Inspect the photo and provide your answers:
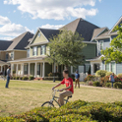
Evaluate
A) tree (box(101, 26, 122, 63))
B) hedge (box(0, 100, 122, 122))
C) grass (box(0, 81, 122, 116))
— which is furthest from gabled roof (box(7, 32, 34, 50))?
hedge (box(0, 100, 122, 122))

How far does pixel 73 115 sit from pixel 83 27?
111 feet

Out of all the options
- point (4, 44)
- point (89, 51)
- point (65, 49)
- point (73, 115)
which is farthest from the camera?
point (4, 44)

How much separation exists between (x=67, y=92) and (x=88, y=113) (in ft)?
7.11

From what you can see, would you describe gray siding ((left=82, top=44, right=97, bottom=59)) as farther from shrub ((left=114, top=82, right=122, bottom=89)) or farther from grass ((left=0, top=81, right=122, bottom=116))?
grass ((left=0, top=81, right=122, bottom=116))

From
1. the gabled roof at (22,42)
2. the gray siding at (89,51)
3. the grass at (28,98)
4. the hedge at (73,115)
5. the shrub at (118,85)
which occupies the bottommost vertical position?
the grass at (28,98)

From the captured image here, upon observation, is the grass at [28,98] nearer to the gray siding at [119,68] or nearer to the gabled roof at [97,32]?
the gray siding at [119,68]

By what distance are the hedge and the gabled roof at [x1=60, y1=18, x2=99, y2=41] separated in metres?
30.0

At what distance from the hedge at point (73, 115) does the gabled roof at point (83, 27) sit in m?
30.0

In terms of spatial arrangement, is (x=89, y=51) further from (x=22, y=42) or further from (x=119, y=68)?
(x=22, y=42)

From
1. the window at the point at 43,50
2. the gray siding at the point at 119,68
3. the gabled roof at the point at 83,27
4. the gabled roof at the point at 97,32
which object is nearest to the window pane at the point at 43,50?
the window at the point at 43,50

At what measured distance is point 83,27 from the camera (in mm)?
37625

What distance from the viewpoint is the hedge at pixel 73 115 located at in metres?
4.56

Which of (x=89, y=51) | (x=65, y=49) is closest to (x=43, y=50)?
(x=89, y=51)

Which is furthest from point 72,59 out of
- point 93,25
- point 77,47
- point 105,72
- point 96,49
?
point 93,25
